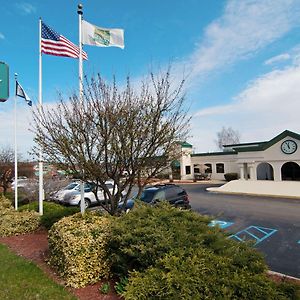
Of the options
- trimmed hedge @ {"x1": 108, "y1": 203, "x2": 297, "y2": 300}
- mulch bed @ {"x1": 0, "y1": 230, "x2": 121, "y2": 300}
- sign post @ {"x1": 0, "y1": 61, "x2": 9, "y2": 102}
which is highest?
sign post @ {"x1": 0, "y1": 61, "x2": 9, "y2": 102}

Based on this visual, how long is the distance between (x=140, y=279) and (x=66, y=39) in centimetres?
877

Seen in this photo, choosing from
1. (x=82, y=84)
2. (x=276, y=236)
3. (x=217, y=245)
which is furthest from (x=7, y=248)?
(x=276, y=236)

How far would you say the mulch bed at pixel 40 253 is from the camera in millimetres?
4710

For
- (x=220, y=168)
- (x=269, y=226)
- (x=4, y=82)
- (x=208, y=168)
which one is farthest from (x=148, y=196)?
(x=208, y=168)

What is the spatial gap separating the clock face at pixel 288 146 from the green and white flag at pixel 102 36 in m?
22.2

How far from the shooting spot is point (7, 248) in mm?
7910

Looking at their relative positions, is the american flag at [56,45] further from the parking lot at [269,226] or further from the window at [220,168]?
the window at [220,168]

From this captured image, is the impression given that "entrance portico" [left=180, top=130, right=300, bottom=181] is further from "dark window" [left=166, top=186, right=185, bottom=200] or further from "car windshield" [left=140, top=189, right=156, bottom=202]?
"car windshield" [left=140, top=189, right=156, bottom=202]

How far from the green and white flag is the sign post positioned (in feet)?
16.8

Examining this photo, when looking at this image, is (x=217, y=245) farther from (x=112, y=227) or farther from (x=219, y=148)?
(x=219, y=148)

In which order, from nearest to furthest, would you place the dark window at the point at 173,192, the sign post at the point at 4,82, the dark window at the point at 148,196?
1. the sign post at the point at 4,82
2. the dark window at the point at 148,196
3. the dark window at the point at 173,192

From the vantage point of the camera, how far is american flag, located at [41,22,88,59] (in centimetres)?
940

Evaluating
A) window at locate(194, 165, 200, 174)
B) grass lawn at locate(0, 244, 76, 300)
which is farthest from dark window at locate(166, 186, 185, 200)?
window at locate(194, 165, 200, 174)

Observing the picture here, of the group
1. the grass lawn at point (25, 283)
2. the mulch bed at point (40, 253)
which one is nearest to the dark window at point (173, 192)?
the mulch bed at point (40, 253)
